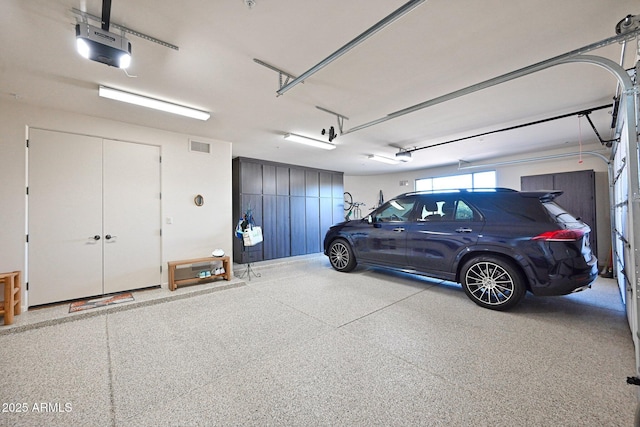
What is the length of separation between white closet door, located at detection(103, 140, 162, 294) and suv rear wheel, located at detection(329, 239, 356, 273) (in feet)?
11.0

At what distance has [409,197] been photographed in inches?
173

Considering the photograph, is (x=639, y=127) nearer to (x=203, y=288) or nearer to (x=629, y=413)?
(x=629, y=413)

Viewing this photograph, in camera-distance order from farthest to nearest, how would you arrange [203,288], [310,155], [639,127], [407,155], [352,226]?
[310,155]
[407,155]
[352,226]
[203,288]
[639,127]

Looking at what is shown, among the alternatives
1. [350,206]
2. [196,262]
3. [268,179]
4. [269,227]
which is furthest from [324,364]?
[350,206]

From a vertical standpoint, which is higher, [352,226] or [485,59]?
[485,59]

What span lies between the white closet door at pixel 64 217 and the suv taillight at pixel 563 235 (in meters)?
6.21

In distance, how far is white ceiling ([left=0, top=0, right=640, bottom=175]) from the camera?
5.98 feet

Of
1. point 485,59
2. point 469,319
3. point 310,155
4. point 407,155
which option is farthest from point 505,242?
point 310,155

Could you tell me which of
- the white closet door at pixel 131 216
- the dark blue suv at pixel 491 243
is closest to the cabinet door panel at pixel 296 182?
the dark blue suv at pixel 491 243

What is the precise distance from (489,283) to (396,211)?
6.00ft

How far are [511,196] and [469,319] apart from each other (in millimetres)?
1760

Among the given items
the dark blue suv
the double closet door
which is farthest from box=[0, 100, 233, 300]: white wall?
the dark blue suv

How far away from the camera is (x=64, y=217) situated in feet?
11.5

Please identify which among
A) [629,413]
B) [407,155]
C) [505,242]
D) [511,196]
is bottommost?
[629,413]
